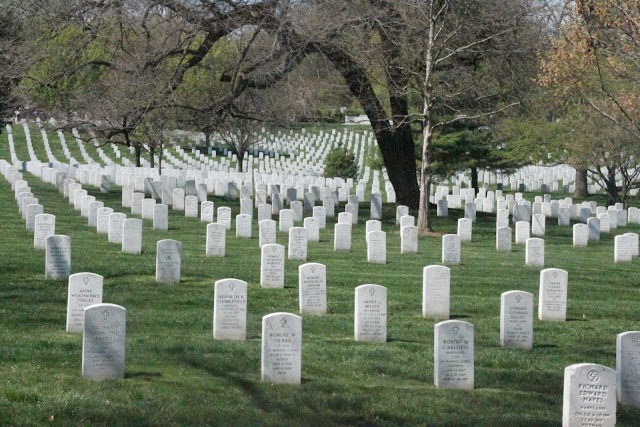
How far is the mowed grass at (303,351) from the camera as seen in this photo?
970 cm

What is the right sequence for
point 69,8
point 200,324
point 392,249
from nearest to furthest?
point 200,324
point 392,249
point 69,8

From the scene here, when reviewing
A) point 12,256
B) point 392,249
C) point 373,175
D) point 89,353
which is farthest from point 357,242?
point 373,175

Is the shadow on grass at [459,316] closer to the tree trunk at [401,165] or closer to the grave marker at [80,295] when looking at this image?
the grave marker at [80,295]

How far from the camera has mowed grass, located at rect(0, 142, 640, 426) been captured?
9695 mm

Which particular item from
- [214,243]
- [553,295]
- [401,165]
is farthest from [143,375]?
[401,165]

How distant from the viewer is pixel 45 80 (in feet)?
84.6

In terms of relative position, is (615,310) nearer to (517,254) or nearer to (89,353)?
(517,254)

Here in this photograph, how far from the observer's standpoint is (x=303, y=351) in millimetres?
11953

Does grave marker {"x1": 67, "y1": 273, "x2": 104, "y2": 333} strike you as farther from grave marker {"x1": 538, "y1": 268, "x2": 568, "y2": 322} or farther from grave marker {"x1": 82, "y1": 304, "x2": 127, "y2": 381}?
grave marker {"x1": 538, "y1": 268, "x2": 568, "y2": 322}

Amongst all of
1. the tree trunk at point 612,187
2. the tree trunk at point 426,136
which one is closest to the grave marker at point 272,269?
the tree trunk at point 426,136

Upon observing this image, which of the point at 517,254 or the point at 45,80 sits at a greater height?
the point at 45,80

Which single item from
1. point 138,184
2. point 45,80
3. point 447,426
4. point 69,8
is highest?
point 69,8

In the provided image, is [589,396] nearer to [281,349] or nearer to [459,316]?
[281,349]

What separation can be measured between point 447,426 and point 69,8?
18325mm
